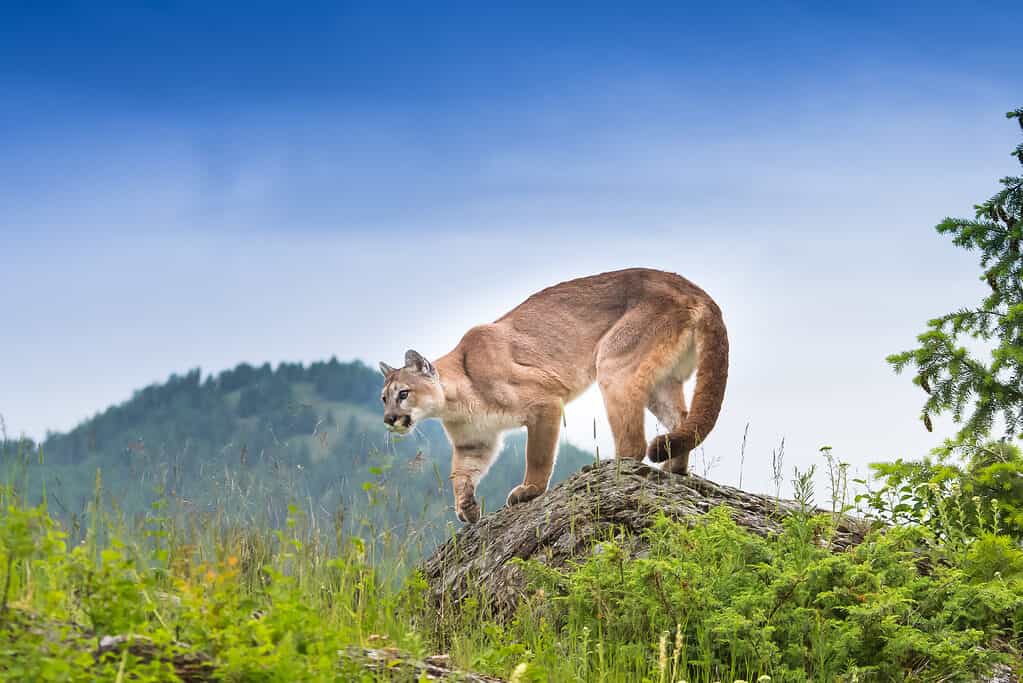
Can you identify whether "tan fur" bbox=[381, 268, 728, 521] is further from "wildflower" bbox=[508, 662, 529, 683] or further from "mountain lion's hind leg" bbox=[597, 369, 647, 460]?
"wildflower" bbox=[508, 662, 529, 683]

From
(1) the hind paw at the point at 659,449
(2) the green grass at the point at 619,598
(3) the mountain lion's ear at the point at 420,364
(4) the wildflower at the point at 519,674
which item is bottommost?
(4) the wildflower at the point at 519,674

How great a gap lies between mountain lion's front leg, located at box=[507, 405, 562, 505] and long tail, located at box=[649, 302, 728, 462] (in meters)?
1.40

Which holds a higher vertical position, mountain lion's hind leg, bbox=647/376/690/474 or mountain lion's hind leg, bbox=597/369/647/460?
mountain lion's hind leg, bbox=647/376/690/474

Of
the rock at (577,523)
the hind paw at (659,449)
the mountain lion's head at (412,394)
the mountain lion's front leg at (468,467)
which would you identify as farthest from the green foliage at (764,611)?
the mountain lion's head at (412,394)

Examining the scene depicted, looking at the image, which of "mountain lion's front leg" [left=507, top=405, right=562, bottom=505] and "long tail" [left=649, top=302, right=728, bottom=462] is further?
"mountain lion's front leg" [left=507, top=405, right=562, bottom=505]

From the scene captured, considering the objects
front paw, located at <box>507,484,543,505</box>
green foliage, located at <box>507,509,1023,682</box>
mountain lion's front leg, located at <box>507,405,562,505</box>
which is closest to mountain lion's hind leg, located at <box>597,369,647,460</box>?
mountain lion's front leg, located at <box>507,405,562,505</box>

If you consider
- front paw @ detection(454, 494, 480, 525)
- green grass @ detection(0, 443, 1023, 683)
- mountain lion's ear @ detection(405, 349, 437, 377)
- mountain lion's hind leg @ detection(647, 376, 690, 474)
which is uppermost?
mountain lion's ear @ detection(405, 349, 437, 377)

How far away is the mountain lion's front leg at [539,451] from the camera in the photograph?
9109 mm

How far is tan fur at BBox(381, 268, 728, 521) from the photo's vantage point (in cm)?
919

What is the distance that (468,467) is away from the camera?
10148 mm

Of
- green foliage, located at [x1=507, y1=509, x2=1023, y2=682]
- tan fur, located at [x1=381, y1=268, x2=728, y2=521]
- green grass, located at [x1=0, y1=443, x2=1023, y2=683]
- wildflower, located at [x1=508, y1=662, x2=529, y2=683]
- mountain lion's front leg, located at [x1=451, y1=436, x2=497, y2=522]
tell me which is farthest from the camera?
mountain lion's front leg, located at [x1=451, y1=436, x2=497, y2=522]

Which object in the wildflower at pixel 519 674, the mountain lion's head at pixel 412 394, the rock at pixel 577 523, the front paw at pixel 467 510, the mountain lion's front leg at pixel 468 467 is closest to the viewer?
the wildflower at pixel 519 674

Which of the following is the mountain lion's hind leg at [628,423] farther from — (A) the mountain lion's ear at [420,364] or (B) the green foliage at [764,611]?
(B) the green foliage at [764,611]

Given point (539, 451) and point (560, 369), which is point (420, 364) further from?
point (539, 451)
